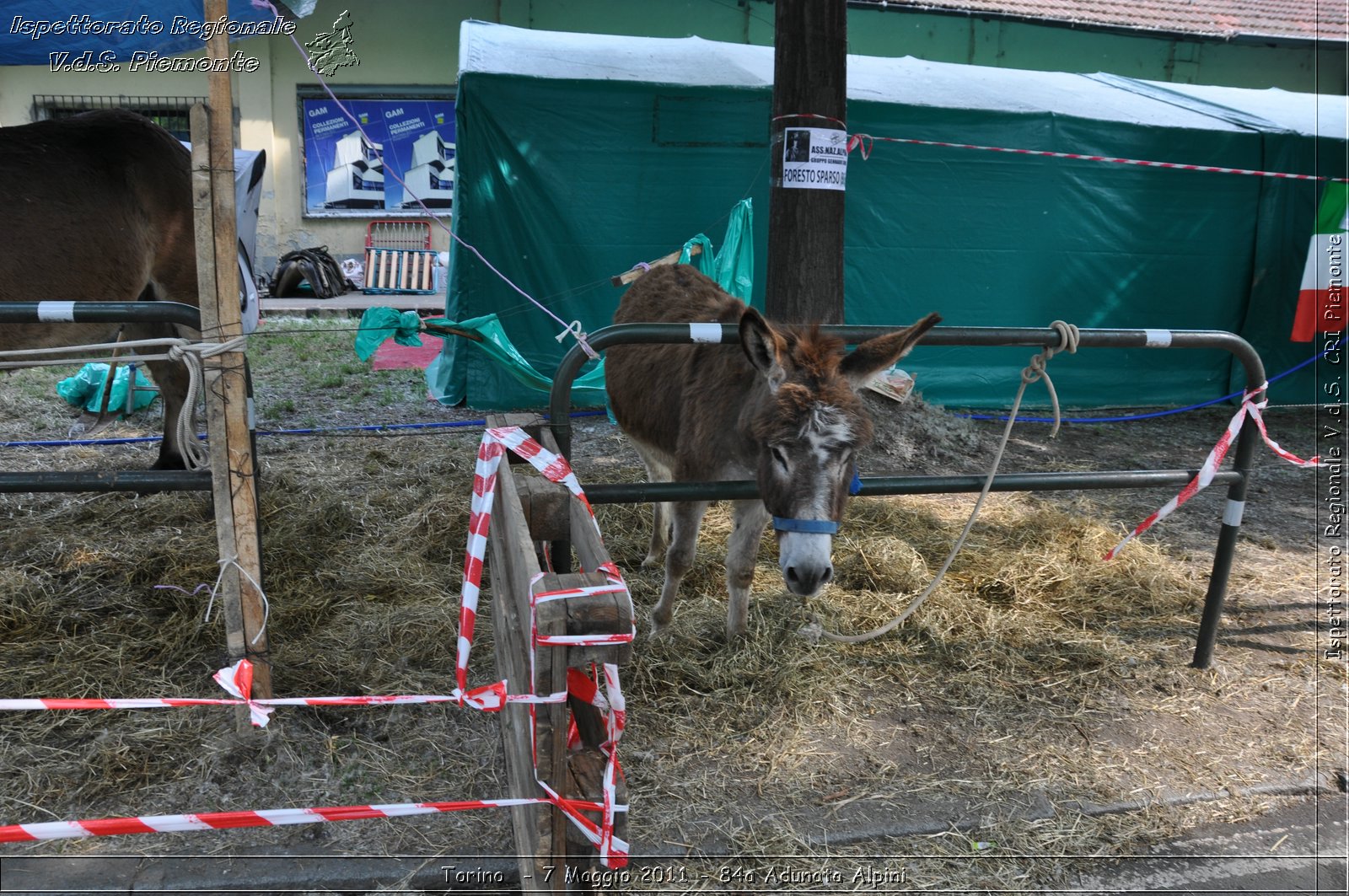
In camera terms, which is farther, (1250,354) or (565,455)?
(1250,354)

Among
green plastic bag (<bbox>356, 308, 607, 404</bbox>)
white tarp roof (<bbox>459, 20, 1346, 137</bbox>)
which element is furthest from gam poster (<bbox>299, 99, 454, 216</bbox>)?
green plastic bag (<bbox>356, 308, 607, 404</bbox>)

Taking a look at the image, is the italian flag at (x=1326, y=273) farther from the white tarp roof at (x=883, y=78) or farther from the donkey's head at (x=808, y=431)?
the donkey's head at (x=808, y=431)

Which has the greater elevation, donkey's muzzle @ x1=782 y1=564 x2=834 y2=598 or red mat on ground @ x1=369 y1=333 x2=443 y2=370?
red mat on ground @ x1=369 y1=333 x2=443 y2=370

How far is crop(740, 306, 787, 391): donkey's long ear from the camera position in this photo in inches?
97.8

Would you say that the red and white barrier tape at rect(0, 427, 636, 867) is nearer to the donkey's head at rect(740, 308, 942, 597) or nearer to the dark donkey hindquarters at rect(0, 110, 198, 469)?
the donkey's head at rect(740, 308, 942, 597)

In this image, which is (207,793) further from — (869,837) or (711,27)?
(711,27)

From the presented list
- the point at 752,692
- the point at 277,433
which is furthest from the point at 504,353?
the point at 752,692

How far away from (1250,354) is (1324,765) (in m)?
1.55

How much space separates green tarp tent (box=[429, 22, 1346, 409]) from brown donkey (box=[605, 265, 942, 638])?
9.88 feet

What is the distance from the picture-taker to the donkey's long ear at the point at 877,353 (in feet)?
8.54

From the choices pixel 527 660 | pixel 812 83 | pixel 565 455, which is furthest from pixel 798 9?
pixel 527 660

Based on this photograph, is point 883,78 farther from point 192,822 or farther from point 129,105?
point 129,105

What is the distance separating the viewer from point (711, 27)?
14.4m

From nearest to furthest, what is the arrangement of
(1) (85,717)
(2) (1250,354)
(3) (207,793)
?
(3) (207,793) → (1) (85,717) → (2) (1250,354)
